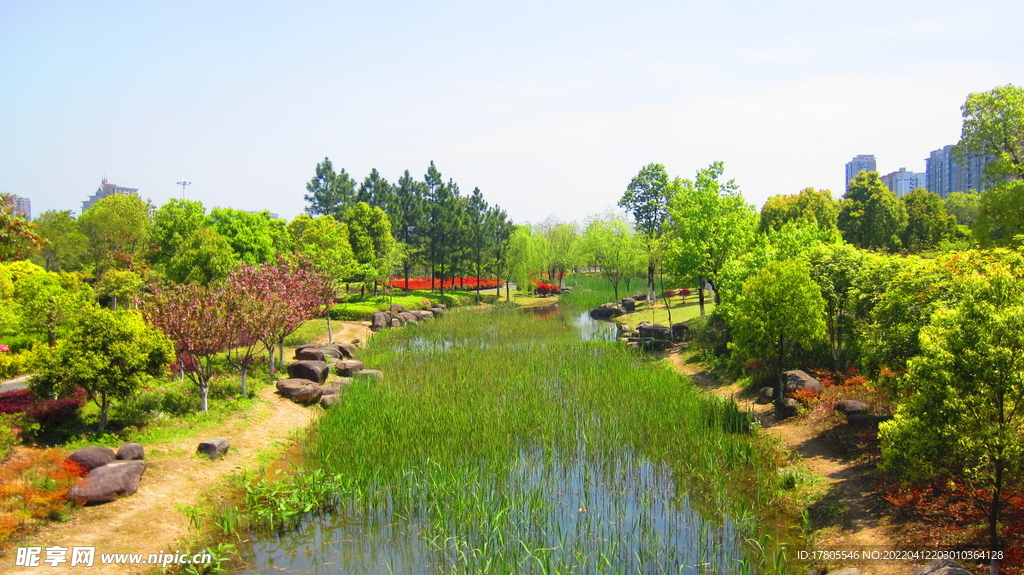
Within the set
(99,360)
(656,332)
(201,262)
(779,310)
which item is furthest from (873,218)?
(99,360)

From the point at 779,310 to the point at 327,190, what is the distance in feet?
185

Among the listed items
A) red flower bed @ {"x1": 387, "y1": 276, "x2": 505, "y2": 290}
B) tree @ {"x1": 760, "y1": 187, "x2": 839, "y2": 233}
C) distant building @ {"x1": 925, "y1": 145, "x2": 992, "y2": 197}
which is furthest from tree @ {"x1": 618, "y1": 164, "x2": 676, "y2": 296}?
distant building @ {"x1": 925, "y1": 145, "x2": 992, "y2": 197}

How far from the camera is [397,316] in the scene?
33719 mm

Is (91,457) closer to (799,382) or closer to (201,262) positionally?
(201,262)

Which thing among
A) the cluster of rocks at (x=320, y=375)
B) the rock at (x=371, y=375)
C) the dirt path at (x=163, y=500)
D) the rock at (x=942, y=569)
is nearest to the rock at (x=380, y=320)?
the cluster of rocks at (x=320, y=375)

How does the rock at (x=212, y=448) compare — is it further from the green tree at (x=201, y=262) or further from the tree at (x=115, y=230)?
the tree at (x=115, y=230)

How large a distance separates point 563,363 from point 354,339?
→ 10.8 metres

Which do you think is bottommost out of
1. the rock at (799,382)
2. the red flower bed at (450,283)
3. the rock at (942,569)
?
the rock at (942,569)

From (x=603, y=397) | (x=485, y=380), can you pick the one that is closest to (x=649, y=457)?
(x=603, y=397)

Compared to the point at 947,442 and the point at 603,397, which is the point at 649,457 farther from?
the point at 947,442

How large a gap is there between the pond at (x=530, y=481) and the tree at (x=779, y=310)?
6.59 feet

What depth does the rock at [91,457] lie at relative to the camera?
10.0 metres

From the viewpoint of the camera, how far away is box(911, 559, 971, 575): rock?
680 centimetres

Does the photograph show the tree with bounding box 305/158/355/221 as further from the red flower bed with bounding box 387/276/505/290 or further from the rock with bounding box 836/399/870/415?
the rock with bounding box 836/399/870/415
